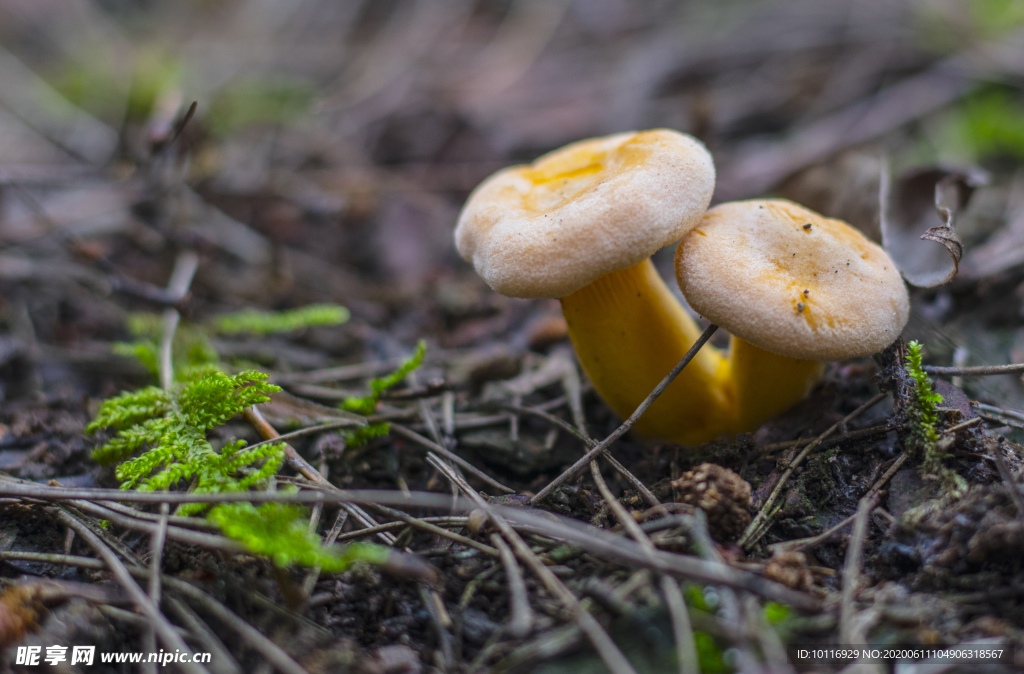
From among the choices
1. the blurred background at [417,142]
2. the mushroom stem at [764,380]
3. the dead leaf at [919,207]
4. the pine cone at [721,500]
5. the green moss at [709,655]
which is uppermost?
the blurred background at [417,142]

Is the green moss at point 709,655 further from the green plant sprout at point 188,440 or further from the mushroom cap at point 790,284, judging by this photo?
the green plant sprout at point 188,440

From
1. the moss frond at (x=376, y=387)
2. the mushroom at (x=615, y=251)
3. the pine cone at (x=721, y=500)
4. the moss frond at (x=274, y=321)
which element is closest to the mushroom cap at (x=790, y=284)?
the mushroom at (x=615, y=251)

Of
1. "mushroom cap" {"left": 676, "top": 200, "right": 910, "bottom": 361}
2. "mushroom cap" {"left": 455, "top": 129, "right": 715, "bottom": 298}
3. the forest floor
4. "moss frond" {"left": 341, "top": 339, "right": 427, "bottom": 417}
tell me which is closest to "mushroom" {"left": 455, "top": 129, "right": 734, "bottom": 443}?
"mushroom cap" {"left": 455, "top": 129, "right": 715, "bottom": 298}

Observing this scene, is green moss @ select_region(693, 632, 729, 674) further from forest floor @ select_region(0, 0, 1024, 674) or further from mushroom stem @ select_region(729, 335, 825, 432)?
mushroom stem @ select_region(729, 335, 825, 432)

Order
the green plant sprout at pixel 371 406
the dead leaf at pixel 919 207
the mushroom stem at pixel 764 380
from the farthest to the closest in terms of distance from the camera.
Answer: the dead leaf at pixel 919 207 < the green plant sprout at pixel 371 406 < the mushroom stem at pixel 764 380

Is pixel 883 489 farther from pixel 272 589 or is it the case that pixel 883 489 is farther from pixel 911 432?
pixel 272 589

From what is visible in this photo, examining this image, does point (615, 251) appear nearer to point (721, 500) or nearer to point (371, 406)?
point (721, 500)
